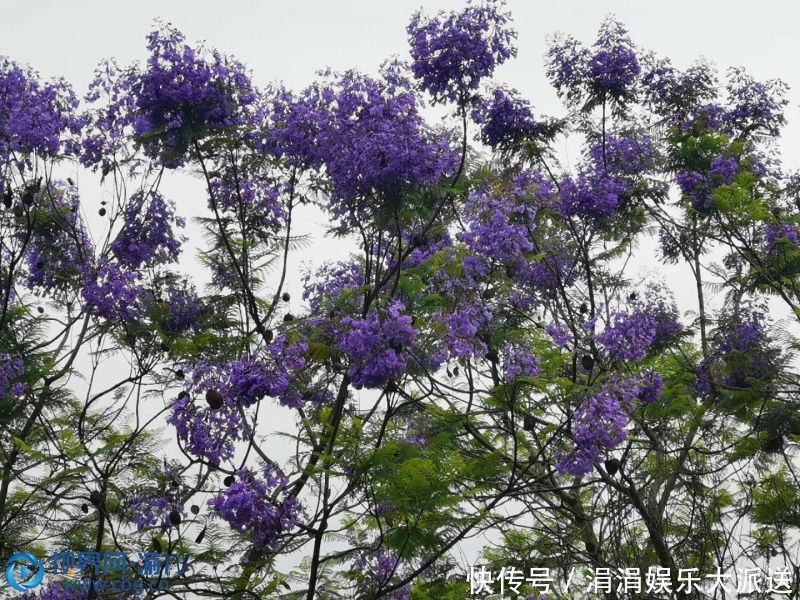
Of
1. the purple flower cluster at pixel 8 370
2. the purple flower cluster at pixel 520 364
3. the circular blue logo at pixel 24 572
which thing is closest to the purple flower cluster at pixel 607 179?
the purple flower cluster at pixel 520 364

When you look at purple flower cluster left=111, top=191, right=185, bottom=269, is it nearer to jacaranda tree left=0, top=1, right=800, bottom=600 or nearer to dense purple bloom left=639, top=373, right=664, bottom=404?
jacaranda tree left=0, top=1, right=800, bottom=600

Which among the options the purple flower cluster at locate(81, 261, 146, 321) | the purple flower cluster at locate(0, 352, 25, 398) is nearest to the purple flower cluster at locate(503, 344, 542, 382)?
the purple flower cluster at locate(81, 261, 146, 321)

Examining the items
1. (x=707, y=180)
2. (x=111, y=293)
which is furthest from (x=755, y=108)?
(x=111, y=293)

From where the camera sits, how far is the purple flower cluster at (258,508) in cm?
724

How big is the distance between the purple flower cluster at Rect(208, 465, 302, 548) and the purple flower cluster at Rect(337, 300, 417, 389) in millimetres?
1202

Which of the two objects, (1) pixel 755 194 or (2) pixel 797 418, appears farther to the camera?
(1) pixel 755 194

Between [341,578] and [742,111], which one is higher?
[742,111]

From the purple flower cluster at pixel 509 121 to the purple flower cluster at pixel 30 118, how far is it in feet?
17.2

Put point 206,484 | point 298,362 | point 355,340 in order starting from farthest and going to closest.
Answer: point 206,484 → point 298,362 → point 355,340

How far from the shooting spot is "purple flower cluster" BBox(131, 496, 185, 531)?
29.1ft

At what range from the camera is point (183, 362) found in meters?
9.84

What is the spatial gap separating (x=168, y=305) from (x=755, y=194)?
755 cm

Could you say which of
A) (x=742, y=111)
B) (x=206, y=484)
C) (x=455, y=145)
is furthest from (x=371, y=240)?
(x=742, y=111)

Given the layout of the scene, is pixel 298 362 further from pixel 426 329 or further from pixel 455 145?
pixel 455 145
